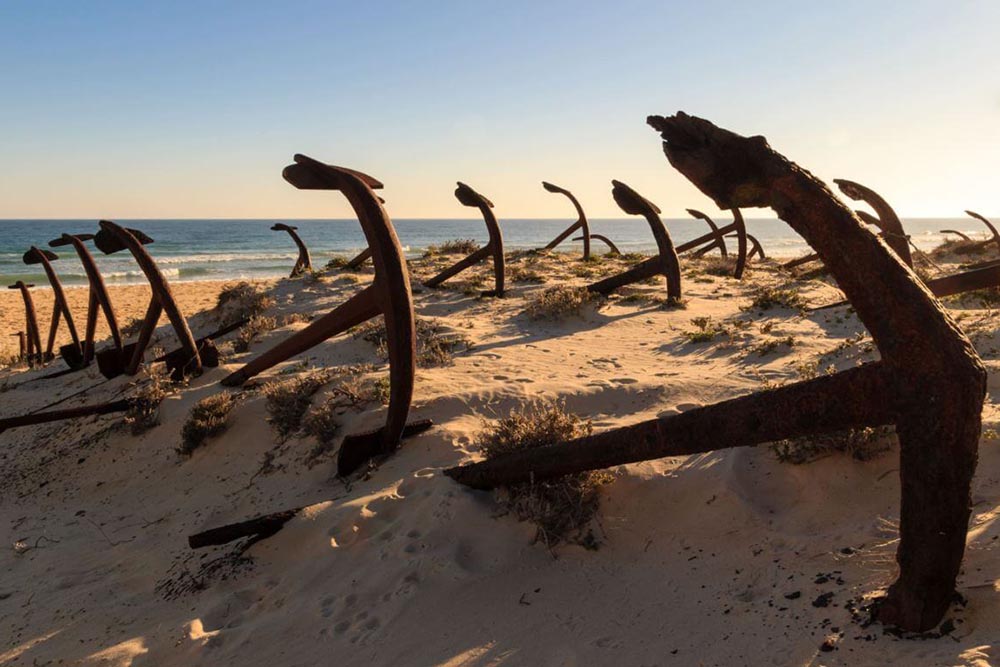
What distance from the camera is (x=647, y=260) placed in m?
9.52

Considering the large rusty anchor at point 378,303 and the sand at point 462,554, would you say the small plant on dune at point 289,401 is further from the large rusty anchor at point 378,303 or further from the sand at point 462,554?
the large rusty anchor at point 378,303

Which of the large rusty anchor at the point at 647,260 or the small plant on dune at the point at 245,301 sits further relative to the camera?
the small plant on dune at the point at 245,301

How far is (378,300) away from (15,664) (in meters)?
2.49

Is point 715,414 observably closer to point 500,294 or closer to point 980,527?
point 980,527

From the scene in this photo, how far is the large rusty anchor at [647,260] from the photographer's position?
30.8 ft

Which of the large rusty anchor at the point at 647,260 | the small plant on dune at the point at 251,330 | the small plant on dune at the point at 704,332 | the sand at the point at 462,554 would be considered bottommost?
the sand at the point at 462,554

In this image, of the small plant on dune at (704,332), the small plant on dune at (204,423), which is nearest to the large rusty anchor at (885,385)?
the small plant on dune at (204,423)

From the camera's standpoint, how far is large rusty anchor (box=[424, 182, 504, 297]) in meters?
10.7

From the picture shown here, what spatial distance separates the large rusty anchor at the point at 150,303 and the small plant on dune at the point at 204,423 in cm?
Result: 115

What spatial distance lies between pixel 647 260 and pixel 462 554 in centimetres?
725

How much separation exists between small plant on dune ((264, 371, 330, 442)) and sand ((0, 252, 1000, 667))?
0.13 meters

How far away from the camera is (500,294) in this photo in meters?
10.8

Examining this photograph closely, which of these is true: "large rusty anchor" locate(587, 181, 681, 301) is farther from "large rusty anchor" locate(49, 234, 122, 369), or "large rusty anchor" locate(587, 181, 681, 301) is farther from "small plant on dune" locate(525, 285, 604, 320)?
"large rusty anchor" locate(49, 234, 122, 369)

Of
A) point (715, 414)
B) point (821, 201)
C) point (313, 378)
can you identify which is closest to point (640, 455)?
point (715, 414)
